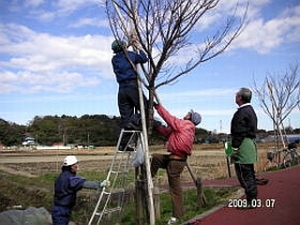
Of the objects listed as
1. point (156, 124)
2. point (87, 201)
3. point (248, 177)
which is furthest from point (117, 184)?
point (87, 201)

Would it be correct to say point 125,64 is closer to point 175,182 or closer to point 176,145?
point 176,145

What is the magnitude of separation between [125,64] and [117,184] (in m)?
1.95

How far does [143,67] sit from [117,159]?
5.06 feet

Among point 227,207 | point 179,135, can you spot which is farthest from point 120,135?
point 227,207

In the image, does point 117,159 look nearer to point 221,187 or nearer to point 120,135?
point 120,135

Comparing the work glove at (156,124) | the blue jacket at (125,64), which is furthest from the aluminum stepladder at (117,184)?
the blue jacket at (125,64)

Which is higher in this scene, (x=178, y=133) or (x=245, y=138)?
(x=178, y=133)

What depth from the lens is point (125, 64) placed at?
24.5 ft

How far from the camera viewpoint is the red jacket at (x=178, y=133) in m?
7.71

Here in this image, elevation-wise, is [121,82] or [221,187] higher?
[121,82]

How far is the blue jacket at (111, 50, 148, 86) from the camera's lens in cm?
741

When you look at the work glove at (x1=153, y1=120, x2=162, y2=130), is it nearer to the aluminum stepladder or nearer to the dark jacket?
the aluminum stepladder

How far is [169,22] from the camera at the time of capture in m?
7.44

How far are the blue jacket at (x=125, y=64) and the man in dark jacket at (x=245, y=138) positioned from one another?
176 cm
